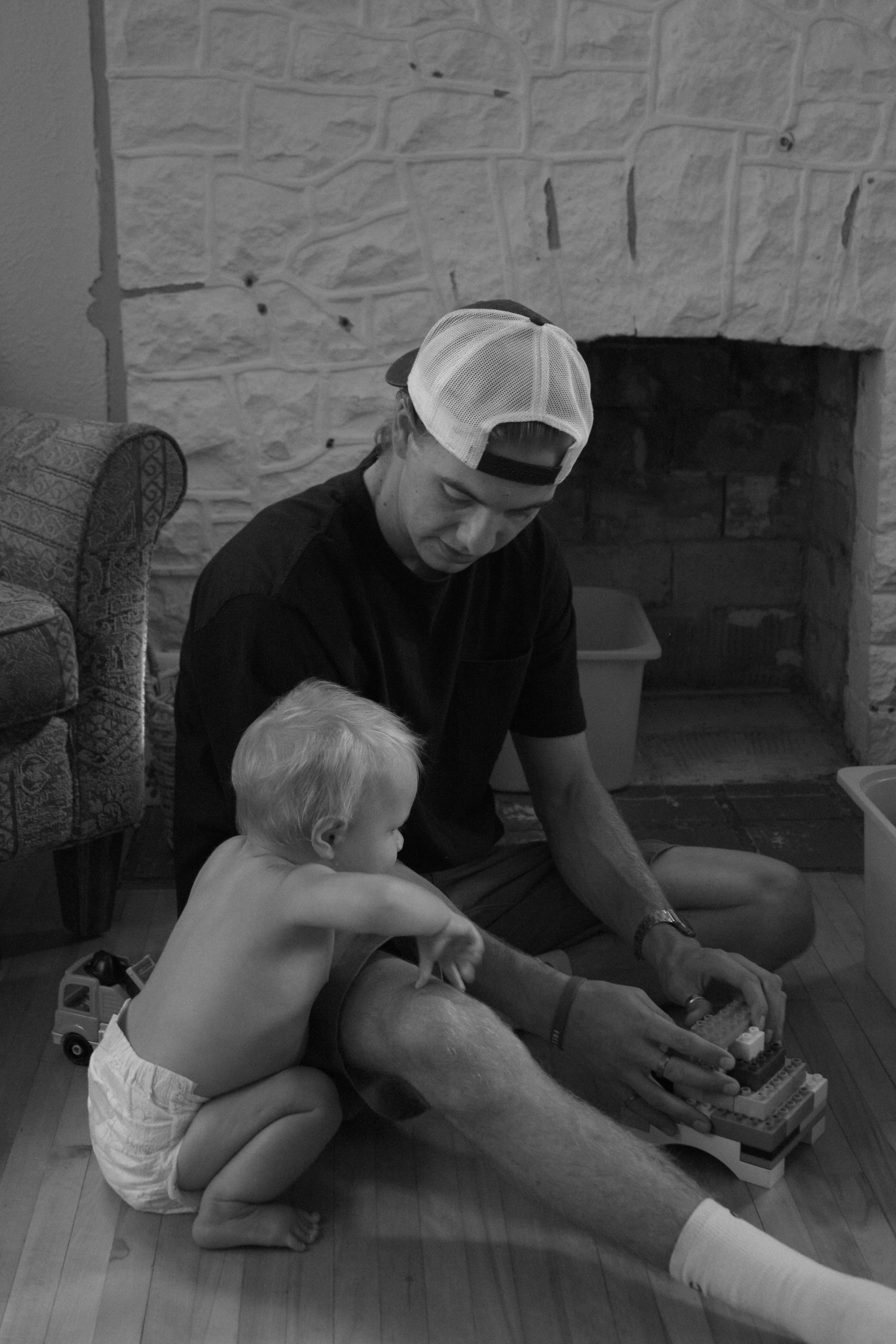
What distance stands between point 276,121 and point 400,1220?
2.00 metres

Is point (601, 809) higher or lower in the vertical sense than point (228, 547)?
lower

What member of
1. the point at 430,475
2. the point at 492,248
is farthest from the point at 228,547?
the point at 492,248

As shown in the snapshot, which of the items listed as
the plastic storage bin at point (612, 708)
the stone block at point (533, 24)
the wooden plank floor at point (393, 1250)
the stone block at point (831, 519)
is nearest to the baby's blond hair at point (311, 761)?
the wooden plank floor at point (393, 1250)

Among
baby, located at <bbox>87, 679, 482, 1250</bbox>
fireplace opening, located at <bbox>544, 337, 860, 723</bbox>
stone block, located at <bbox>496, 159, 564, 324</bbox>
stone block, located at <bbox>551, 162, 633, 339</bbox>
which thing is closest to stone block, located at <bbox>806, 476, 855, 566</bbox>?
fireplace opening, located at <bbox>544, 337, 860, 723</bbox>

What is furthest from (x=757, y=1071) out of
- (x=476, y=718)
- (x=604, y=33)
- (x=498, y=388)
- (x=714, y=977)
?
(x=604, y=33)

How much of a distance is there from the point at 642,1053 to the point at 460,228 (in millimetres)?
1734

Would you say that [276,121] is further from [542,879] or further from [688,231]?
[542,879]

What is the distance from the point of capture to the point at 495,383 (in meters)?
1.52

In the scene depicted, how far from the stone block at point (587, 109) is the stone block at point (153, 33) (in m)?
0.66

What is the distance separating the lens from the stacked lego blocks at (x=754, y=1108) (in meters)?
1.63

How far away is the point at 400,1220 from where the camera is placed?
1604 mm

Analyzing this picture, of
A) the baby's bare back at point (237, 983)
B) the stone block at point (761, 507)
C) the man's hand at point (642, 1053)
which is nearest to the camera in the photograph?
the baby's bare back at point (237, 983)

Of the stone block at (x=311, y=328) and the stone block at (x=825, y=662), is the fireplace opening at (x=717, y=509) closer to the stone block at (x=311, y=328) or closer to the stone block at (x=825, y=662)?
the stone block at (x=825, y=662)

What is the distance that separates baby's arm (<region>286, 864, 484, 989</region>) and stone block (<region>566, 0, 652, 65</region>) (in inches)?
72.8
